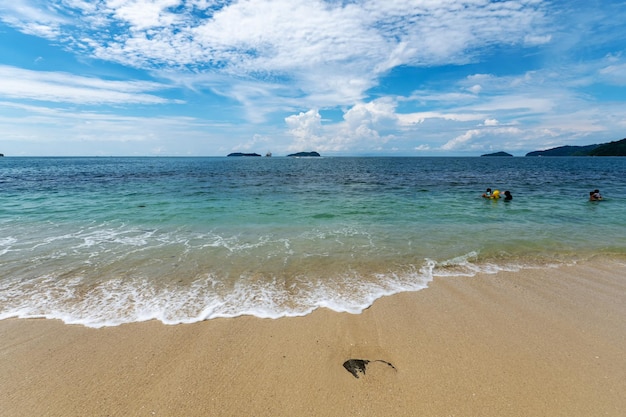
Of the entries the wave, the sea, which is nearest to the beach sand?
the wave

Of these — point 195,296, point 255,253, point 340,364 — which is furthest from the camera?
point 255,253

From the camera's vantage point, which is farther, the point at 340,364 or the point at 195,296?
the point at 195,296

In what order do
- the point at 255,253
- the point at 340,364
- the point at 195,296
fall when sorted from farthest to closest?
1. the point at 255,253
2. the point at 195,296
3. the point at 340,364

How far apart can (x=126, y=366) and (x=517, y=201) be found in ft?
88.8

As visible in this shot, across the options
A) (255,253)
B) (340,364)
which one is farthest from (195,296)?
(340,364)

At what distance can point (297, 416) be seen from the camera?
3.94 meters

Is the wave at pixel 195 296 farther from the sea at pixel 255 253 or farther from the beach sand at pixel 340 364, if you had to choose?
the beach sand at pixel 340 364

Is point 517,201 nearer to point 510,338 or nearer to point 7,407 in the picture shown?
point 510,338

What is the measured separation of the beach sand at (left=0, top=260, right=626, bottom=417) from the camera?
4090 mm

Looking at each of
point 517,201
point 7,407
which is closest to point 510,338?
point 7,407

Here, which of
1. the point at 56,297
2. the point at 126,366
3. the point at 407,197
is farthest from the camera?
the point at 407,197

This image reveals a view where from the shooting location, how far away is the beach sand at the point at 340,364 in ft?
13.4

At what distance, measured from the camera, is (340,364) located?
16.0ft

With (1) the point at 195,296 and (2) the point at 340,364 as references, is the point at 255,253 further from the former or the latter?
(2) the point at 340,364
